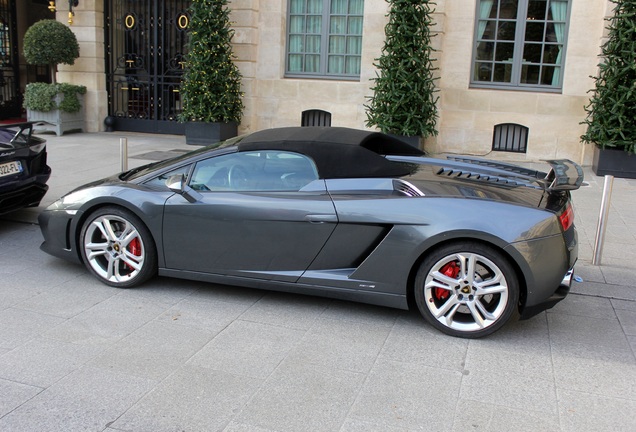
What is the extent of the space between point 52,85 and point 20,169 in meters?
8.11

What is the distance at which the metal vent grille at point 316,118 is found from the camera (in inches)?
554

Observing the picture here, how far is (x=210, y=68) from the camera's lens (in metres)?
13.1

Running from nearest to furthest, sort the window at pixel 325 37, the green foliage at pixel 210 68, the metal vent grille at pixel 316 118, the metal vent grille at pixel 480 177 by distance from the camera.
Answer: the metal vent grille at pixel 480 177 → the green foliage at pixel 210 68 → the window at pixel 325 37 → the metal vent grille at pixel 316 118

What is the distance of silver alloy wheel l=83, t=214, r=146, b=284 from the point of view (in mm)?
5238

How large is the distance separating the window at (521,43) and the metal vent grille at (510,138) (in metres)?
0.81

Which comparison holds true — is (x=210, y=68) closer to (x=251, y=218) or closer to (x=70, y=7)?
(x=70, y=7)

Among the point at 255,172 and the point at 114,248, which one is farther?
the point at 114,248

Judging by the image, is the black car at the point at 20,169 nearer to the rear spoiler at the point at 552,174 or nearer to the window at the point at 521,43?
the rear spoiler at the point at 552,174

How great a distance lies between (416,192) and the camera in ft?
15.3

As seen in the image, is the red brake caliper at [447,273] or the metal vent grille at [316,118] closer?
the red brake caliper at [447,273]

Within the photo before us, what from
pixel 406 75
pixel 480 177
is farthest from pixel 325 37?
pixel 480 177

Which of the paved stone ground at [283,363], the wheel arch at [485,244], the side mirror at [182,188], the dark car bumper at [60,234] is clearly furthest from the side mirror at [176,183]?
the wheel arch at [485,244]

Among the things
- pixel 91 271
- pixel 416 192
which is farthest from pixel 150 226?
pixel 416 192

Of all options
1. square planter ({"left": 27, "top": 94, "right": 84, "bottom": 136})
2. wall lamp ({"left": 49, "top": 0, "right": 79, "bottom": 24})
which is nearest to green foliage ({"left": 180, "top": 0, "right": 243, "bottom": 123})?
square planter ({"left": 27, "top": 94, "right": 84, "bottom": 136})
